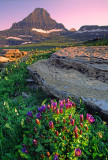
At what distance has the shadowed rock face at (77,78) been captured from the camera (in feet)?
11.7

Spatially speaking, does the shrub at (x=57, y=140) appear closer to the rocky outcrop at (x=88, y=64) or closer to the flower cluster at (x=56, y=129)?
the flower cluster at (x=56, y=129)

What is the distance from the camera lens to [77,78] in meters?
4.85

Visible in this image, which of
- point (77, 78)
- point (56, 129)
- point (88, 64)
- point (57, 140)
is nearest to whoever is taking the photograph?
point (57, 140)

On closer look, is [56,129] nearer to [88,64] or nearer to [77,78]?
[77,78]

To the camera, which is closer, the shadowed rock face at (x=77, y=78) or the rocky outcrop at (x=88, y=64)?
the shadowed rock face at (x=77, y=78)

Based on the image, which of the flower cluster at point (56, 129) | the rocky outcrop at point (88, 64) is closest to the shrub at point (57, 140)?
the flower cluster at point (56, 129)

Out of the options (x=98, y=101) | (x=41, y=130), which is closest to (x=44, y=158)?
(x=41, y=130)

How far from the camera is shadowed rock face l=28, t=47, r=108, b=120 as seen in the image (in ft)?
11.7

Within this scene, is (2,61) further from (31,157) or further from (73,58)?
(31,157)

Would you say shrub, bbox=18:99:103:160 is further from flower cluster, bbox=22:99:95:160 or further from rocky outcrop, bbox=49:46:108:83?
rocky outcrop, bbox=49:46:108:83

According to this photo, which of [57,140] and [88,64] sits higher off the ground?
[88,64]

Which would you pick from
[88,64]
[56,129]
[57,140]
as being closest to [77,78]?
[88,64]

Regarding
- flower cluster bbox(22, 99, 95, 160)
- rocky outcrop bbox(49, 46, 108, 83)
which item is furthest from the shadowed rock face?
flower cluster bbox(22, 99, 95, 160)

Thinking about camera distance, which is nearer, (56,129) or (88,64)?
(56,129)
